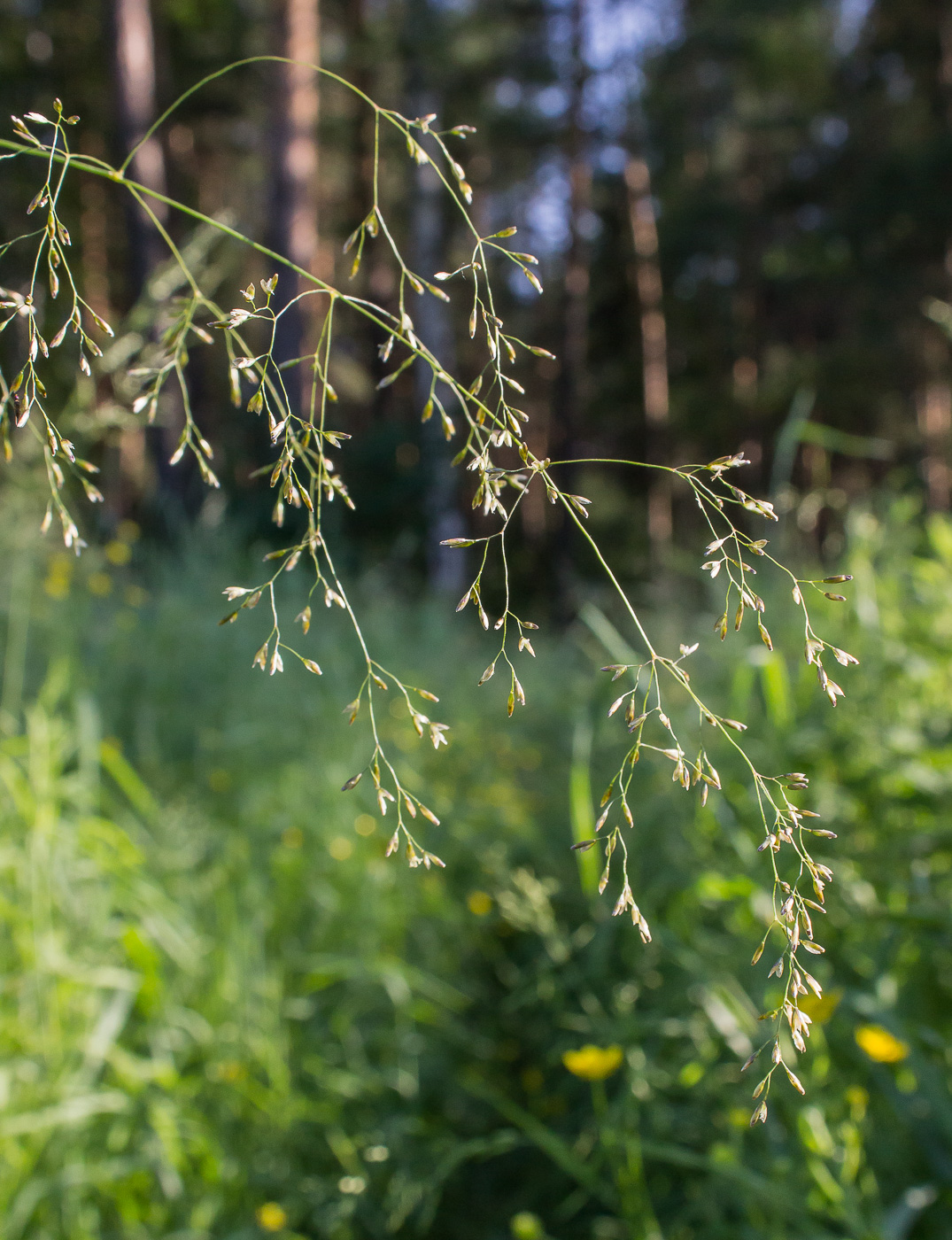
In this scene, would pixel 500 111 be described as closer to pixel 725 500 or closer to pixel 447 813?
pixel 447 813

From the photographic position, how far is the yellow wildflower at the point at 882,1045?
1.33 m

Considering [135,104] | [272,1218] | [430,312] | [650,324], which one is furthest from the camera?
[650,324]

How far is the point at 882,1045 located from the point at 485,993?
0.96 metres

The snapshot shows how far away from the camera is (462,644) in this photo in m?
4.47

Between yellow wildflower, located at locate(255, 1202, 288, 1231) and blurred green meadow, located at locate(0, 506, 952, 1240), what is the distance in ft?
0.06

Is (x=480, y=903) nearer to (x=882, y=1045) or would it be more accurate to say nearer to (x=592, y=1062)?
(x=592, y=1062)

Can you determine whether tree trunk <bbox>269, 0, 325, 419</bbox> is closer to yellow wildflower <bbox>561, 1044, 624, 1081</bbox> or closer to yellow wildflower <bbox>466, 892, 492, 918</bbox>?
yellow wildflower <bbox>466, 892, 492, 918</bbox>

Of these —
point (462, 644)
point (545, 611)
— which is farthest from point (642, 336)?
point (462, 644)

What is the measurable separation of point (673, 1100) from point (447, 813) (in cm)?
91

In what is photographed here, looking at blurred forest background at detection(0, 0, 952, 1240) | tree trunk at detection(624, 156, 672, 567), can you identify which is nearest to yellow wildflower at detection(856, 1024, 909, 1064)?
blurred forest background at detection(0, 0, 952, 1240)

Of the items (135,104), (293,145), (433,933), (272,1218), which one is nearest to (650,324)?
(293,145)

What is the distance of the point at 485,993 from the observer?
2072 mm

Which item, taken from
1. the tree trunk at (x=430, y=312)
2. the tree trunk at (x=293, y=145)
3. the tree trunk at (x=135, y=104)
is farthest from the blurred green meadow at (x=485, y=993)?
the tree trunk at (x=135, y=104)

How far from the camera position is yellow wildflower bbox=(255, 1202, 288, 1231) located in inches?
58.7
